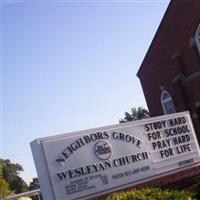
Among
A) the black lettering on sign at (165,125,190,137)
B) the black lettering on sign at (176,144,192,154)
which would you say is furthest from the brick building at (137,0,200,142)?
the black lettering on sign at (176,144,192,154)

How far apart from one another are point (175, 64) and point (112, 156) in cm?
1287

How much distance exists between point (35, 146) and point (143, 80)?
17057 mm

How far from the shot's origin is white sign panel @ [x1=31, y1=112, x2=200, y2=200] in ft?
46.7

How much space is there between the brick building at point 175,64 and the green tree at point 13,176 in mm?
57786

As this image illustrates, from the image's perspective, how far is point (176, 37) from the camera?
26.6 meters

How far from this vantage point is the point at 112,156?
15.4 meters

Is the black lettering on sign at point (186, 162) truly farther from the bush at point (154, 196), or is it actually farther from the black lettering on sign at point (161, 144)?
the bush at point (154, 196)

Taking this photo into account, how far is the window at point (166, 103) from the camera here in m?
27.8

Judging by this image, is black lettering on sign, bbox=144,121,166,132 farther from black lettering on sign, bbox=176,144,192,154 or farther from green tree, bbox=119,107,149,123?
green tree, bbox=119,107,149,123

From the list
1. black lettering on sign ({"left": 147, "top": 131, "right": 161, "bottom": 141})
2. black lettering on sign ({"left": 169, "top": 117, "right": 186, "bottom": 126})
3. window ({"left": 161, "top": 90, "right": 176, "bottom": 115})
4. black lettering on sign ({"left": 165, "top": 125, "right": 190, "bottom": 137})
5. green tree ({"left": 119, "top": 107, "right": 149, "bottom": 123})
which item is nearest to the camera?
black lettering on sign ({"left": 147, "top": 131, "right": 161, "bottom": 141})

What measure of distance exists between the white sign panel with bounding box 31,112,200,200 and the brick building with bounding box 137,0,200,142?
800 centimetres

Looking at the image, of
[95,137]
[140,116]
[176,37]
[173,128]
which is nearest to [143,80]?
[176,37]

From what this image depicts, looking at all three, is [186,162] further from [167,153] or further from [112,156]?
[112,156]

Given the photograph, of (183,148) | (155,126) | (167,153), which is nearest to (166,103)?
(183,148)
